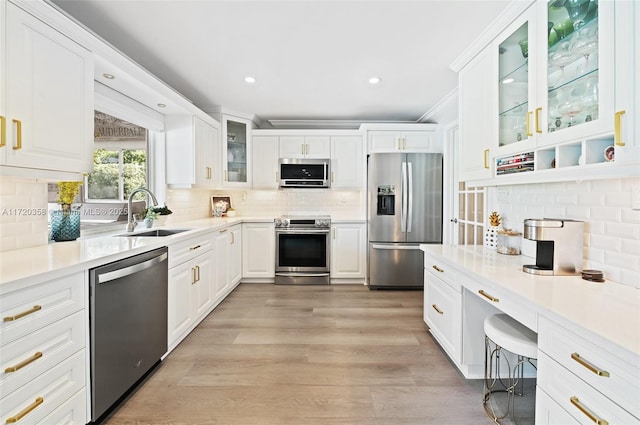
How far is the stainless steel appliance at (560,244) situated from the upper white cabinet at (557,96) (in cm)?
27

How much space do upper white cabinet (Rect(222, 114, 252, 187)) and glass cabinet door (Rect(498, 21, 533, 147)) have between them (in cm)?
337

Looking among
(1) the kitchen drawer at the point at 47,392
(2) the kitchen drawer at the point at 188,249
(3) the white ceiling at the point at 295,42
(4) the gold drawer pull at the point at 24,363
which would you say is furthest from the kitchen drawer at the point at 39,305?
(3) the white ceiling at the point at 295,42

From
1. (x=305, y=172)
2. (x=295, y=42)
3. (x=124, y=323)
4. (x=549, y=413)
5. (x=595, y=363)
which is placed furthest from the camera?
(x=305, y=172)

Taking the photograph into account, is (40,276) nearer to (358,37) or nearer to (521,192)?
(358,37)

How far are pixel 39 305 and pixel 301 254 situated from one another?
3246 mm

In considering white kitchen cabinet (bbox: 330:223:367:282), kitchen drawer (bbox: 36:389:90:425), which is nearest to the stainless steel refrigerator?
white kitchen cabinet (bbox: 330:223:367:282)

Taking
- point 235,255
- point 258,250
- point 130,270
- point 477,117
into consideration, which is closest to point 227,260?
point 235,255

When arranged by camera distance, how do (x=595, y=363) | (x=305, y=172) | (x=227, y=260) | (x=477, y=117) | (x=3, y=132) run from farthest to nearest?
(x=305, y=172)
(x=227, y=260)
(x=477, y=117)
(x=3, y=132)
(x=595, y=363)

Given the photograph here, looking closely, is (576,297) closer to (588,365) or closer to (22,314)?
(588,365)

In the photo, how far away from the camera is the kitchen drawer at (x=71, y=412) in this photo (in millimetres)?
1334

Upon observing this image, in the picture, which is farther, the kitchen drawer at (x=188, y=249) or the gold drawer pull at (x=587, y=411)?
the kitchen drawer at (x=188, y=249)

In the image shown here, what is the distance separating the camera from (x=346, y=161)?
455 centimetres

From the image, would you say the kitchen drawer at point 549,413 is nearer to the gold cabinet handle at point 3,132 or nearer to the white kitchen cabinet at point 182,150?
the gold cabinet handle at point 3,132

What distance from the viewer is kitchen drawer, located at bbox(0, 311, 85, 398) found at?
45.7 inches
